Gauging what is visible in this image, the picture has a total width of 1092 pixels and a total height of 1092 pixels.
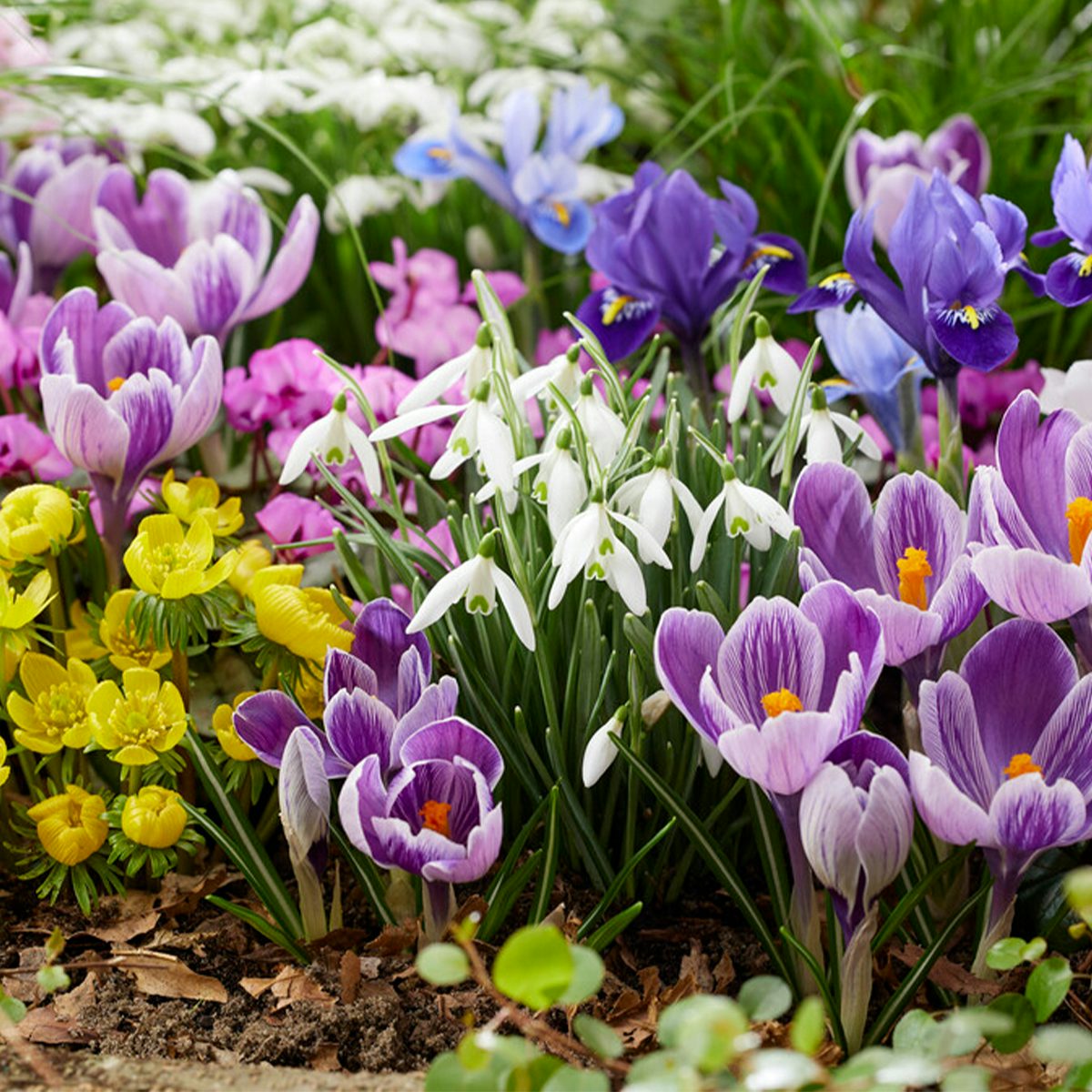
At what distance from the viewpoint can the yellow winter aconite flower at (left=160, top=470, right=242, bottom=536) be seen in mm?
1266

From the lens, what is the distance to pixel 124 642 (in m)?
1.21

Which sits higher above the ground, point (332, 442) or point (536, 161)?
point (536, 161)

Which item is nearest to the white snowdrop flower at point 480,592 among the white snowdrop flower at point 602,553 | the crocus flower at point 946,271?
the white snowdrop flower at point 602,553

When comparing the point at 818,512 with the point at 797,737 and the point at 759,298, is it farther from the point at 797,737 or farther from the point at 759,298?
the point at 759,298

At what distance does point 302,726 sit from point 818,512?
0.46 metres

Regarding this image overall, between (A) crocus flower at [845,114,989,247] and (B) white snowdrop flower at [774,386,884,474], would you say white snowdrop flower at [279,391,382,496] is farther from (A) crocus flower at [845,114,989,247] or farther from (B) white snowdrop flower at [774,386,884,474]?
(A) crocus flower at [845,114,989,247]

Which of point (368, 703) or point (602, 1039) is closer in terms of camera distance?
point (602, 1039)

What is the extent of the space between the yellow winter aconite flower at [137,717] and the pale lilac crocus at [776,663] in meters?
0.44

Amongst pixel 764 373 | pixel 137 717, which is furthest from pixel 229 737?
pixel 764 373

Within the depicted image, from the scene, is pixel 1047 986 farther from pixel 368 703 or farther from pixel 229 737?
pixel 229 737

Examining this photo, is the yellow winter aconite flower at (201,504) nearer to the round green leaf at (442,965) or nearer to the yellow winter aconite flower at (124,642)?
the yellow winter aconite flower at (124,642)

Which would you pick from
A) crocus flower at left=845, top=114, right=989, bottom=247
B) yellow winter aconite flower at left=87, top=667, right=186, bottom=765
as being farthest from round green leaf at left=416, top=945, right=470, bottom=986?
crocus flower at left=845, top=114, right=989, bottom=247

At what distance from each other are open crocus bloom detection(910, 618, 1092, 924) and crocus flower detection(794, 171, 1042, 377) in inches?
12.3

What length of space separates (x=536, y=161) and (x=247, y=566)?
2.71 feet
